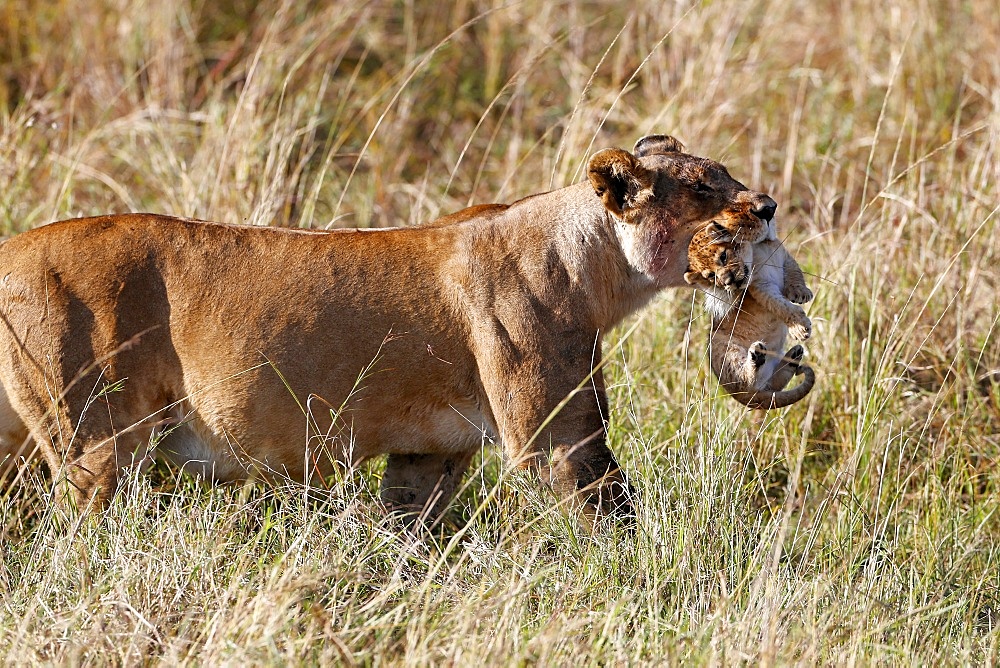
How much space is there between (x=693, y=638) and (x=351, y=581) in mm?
824

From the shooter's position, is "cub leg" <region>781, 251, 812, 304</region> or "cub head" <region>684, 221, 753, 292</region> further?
"cub leg" <region>781, 251, 812, 304</region>

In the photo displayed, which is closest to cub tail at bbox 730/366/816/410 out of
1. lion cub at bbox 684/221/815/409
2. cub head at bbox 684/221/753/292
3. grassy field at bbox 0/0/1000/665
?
lion cub at bbox 684/221/815/409

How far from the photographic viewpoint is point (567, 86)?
773cm

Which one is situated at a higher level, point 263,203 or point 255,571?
point 263,203

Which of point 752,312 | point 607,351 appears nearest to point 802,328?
point 752,312

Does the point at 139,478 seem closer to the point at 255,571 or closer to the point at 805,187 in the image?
the point at 255,571

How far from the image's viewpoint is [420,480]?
396 centimetres

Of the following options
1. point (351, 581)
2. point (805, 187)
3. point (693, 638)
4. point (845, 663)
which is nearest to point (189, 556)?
point (351, 581)

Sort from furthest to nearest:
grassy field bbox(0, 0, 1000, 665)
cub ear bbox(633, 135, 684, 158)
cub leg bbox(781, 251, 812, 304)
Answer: cub ear bbox(633, 135, 684, 158) < cub leg bbox(781, 251, 812, 304) < grassy field bbox(0, 0, 1000, 665)

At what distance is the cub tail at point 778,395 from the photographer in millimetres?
3566

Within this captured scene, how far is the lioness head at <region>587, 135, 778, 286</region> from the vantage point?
3.54 m

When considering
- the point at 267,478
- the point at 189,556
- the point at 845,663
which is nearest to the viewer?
the point at 845,663

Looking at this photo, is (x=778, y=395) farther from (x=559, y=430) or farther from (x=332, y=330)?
(x=332, y=330)

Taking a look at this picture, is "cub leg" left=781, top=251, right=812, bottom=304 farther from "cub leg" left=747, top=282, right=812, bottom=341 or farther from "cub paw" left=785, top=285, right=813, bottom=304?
"cub leg" left=747, top=282, right=812, bottom=341
